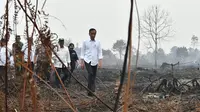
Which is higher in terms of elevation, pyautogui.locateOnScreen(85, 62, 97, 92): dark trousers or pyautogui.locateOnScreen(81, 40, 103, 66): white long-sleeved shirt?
pyautogui.locateOnScreen(81, 40, 103, 66): white long-sleeved shirt

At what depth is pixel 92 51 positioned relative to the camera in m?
8.14

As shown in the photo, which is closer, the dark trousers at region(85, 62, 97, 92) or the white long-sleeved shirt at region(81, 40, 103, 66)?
the dark trousers at region(85, 62, 97, 92)

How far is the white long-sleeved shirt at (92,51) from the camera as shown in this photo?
812 centimetres

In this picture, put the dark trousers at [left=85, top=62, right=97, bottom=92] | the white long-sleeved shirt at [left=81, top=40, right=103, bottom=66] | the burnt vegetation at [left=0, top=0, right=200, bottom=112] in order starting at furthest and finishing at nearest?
the white long-sleeved shirt at [left=81, top=40, right=103, bottom=66], the dark trousers at [left=85, top=62, right=97, bottom=92], the burnt vegetation at [left=0, top=0, right=200, bottom=112]

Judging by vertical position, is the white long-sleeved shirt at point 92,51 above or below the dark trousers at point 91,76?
above

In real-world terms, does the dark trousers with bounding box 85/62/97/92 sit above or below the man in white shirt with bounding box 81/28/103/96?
below

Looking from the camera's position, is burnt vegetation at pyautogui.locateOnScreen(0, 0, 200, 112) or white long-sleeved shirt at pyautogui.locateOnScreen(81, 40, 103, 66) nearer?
burnt vegetation at pyautogui.locateOnScreen(0, 0, 200, 112)

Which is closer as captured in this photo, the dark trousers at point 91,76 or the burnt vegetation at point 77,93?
the burnt vegetation at point 77,93

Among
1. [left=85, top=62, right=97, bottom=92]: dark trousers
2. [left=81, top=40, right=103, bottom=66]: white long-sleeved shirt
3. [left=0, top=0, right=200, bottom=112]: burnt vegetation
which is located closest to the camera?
[left=0, top=0, right=200, bottom=112]: burnt vegetation

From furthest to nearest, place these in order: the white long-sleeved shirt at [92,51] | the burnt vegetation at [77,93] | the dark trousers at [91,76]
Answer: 1. the white long-sleeved shirt at [92,51]
2. the dark trousers at [91,76]
3. the burnt vegetation at [77,93]

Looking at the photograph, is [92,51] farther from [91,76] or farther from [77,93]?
[77,93]

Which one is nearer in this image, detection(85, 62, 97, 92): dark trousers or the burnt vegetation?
the burnt vegetation

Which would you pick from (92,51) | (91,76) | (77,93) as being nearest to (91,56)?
(92,51)

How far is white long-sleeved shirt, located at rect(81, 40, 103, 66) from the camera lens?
8117mm
